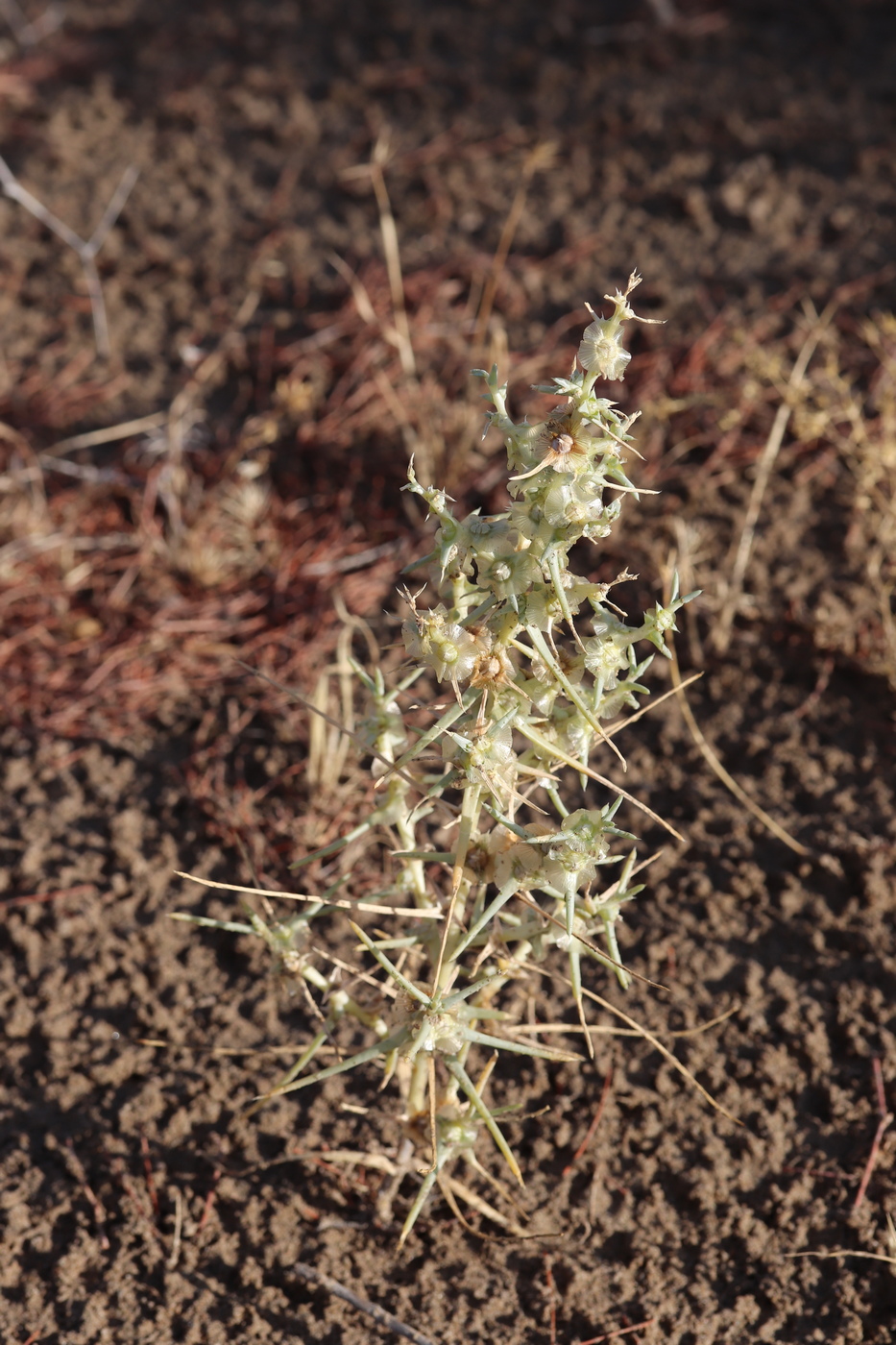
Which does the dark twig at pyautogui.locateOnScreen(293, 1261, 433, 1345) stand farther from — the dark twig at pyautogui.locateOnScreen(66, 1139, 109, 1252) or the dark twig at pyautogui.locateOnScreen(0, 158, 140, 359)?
the dark twig at pyautogui.locateOnScreen(0, 158, 140, 359)

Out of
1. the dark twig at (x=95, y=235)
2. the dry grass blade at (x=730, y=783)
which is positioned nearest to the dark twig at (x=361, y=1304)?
→ the dry grass blade at (x=730, y=783)

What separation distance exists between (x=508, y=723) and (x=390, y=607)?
141cm

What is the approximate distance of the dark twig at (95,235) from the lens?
3.02 meters

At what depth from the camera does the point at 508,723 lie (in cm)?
125

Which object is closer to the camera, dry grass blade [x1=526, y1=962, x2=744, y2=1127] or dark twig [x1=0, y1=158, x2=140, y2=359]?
dry grass blade [x1=526, y1=962, x2=744, y2=1127]

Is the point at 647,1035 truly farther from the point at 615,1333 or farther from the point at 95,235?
the point at 95,235

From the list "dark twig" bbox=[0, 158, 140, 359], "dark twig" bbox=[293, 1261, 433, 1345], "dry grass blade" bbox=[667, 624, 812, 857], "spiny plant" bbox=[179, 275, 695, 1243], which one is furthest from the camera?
"dark twig" bbox=[0, 158, 140, 359]

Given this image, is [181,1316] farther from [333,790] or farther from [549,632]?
[549,632]

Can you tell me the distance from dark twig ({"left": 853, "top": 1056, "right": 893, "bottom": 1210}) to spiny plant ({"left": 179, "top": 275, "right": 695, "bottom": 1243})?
2.19ft

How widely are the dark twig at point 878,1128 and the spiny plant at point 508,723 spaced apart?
67 cm

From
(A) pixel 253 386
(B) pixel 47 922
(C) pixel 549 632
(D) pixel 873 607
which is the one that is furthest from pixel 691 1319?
(A) pixel 253 386

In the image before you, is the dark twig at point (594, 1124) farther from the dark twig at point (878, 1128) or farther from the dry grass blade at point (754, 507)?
the dry grass blade at point (754, 507)

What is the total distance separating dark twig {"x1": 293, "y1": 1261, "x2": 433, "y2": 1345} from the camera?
1594 millimetres

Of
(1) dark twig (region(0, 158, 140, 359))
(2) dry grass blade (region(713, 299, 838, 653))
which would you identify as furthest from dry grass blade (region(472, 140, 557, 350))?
(1) dark twig (region(0, 158, 140, 359))
